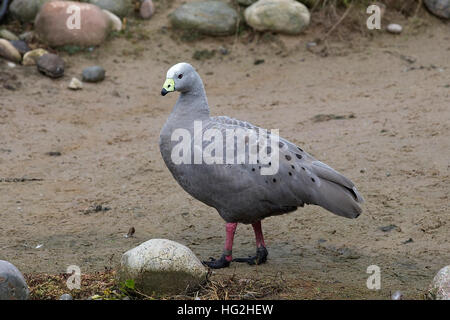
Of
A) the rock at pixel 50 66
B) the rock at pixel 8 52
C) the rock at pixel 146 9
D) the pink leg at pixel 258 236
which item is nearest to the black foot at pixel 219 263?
the pink leg at pixel 258 236

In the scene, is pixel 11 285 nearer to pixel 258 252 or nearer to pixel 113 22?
pixel 258 252

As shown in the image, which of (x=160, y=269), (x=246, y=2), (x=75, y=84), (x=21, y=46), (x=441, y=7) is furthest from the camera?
(x=246, y=2)

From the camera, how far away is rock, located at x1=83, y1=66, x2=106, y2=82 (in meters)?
9.08

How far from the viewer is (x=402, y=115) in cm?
751

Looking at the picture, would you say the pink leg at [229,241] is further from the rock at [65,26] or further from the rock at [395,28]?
the rock at [395,28]

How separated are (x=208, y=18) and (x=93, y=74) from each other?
6.80 ft

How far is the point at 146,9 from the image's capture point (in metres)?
10.4

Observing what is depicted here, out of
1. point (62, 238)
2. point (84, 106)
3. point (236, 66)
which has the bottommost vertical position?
point (62, 238)

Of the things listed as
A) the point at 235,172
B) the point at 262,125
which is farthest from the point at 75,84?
the point at 235,172

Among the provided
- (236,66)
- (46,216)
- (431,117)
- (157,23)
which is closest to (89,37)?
(157,23)

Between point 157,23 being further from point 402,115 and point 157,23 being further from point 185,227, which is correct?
point 185,227

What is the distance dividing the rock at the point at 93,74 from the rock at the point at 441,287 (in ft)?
20.6

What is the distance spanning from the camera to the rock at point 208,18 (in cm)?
999
